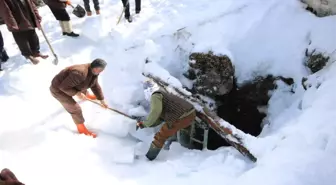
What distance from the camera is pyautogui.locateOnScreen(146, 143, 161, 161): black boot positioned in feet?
18.6

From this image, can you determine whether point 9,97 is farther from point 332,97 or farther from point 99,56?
point 332,97

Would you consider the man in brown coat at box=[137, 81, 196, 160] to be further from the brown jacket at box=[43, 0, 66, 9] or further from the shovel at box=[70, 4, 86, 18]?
the shovel at box=[70, 4, 86, 18]

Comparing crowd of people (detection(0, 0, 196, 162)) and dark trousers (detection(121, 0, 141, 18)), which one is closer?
crowd of people (detection(0, 0, 196, 162))

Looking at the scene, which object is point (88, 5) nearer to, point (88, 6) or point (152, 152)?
point (88, 6)

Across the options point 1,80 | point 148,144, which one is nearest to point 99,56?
point 1,80

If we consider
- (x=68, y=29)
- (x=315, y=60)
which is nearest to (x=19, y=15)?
(x=68, y=29)

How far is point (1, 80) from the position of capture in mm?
6836

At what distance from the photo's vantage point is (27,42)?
22.7 ft

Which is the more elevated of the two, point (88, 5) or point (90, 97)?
point (88, 5)

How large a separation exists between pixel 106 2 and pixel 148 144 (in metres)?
4.44

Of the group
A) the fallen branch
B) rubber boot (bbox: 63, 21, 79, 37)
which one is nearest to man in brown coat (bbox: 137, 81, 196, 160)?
the fallen branch

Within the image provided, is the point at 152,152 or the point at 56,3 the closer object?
the point at 152,152

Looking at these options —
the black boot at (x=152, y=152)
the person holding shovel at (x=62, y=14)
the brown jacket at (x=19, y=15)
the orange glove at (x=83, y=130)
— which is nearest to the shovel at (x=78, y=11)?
the person holding shovel at (x=62, y=14)

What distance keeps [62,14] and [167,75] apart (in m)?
→ 2.54
